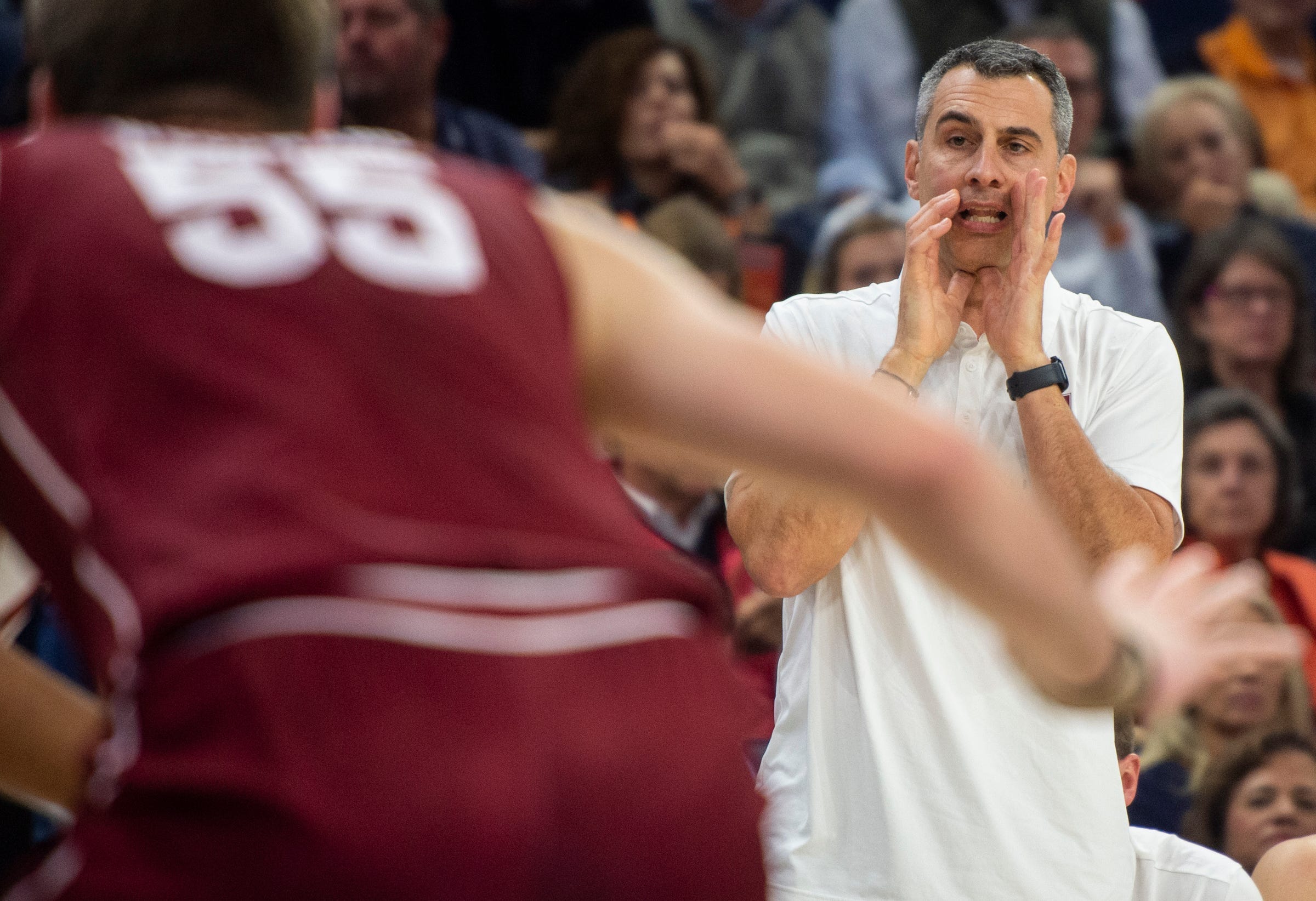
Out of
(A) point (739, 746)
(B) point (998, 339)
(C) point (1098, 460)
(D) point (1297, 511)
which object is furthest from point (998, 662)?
(D) point (1297, 511)

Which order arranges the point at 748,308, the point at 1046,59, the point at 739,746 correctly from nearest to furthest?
the point at 739,746, the point at 1046,59, the point at 748,308

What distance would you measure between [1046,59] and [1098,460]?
0.98 meters

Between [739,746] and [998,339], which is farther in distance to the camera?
[998,339]

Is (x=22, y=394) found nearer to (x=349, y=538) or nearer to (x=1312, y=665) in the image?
(x=349, y=538)

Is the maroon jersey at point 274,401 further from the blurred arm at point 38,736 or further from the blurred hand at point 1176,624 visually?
the blurred hand at point 1176,624

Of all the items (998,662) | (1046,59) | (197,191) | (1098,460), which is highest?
(1046,59)

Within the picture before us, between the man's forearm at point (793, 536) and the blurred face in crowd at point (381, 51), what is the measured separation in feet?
11.4

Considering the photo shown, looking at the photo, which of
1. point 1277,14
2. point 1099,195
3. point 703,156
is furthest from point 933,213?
point 1277,14

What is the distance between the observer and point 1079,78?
695 cm

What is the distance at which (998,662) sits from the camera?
3.20m

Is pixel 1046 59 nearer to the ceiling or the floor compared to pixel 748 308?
nearer to the ceiling

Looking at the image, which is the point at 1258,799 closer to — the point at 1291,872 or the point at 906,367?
the point at 1291,872

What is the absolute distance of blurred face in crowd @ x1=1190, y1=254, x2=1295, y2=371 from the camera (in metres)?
6.32

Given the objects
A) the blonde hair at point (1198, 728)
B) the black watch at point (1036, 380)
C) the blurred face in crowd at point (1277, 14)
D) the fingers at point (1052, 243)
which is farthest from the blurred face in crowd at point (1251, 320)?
the black watch at point (1036, 380)
